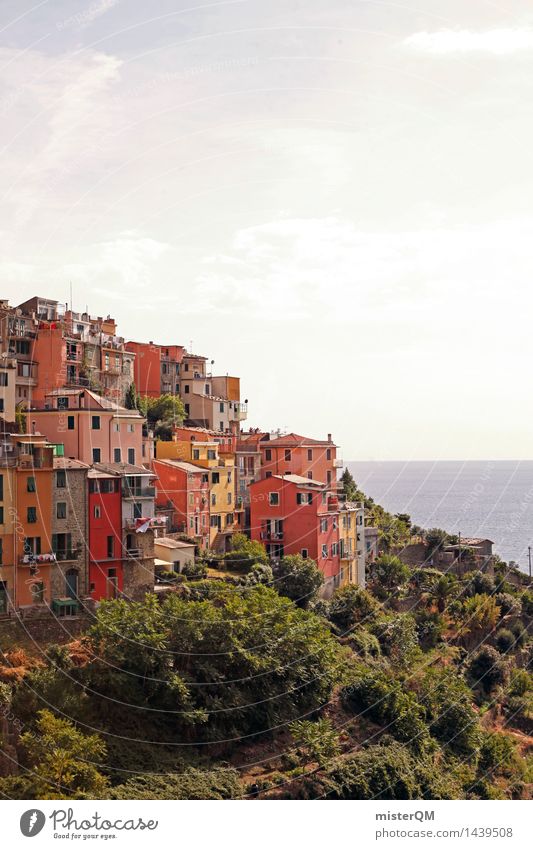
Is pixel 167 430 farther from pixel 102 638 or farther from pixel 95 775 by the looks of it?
pixel 95 775

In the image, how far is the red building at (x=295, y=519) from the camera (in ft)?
106

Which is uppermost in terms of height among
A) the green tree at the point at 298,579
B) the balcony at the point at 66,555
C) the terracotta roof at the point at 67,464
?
the terracotta roof at the point at 67,464

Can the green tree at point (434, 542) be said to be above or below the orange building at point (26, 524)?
below

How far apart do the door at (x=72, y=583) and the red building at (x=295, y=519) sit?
9546mm

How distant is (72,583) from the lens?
24203 mm

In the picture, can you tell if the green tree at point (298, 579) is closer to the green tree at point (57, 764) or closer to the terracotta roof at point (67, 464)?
the terracotta roof at point (67, 464)

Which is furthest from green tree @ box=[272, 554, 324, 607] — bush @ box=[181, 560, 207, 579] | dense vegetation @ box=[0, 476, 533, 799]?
bush @ box=[181, 560, 207, 579]

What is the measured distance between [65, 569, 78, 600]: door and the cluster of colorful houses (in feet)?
0.17

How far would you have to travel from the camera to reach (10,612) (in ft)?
74.2

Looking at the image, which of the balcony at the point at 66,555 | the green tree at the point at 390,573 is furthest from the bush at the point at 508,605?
the balcony at the point at 66,555

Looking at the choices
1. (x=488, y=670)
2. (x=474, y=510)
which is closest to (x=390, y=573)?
(x=488, y=670)

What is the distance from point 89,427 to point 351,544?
12296 mm

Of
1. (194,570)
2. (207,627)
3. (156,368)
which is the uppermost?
(156,368)

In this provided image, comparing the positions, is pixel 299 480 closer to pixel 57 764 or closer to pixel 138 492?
pixel 138 492
